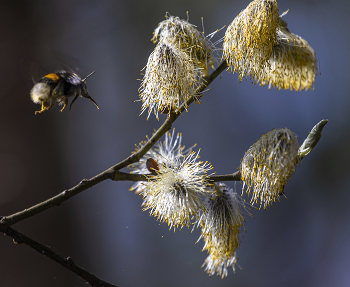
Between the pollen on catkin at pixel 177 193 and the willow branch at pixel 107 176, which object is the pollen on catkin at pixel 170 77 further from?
the pollen on catkin at pixel 177 193

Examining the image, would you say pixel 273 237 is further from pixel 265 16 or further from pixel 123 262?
pixel 265 16

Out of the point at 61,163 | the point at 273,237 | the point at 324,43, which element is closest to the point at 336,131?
the point at 324,43

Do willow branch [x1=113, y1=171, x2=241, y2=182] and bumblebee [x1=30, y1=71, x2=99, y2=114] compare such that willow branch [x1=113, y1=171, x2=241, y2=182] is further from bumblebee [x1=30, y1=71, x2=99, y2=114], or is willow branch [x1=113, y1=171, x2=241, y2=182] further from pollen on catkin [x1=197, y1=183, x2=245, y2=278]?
bumblebee [x1=30, y1=71, x2=99, y2=114]

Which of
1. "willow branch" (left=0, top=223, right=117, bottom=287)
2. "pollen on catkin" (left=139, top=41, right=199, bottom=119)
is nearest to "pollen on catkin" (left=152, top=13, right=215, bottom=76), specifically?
"pollen on catkin" (left=139, top=41, right=199, bottom=119)

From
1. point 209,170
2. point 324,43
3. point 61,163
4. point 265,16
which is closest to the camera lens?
point 265,16

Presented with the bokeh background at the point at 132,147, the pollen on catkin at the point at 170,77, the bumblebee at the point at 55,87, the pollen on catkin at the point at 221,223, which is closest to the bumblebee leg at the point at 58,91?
the bumblebee at the point at 55,87
